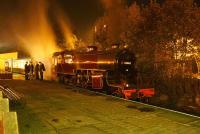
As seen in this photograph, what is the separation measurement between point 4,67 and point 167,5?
118 feet

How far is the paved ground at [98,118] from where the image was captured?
9594mm

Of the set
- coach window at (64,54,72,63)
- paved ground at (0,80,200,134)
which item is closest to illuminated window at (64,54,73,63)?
coach window at (64,54,72,63)

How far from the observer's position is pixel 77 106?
13.7 m

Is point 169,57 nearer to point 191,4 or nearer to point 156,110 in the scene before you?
point 191,4

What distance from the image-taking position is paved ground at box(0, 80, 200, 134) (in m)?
9.59

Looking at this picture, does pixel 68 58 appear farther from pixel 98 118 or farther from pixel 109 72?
pixel 98 118

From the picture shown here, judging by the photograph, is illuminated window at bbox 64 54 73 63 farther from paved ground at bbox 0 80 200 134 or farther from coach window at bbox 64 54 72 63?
paved ground at bbox 0 80 200 134

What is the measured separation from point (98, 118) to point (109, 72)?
727 centimetres

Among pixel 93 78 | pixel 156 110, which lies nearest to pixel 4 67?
pixel 93 78

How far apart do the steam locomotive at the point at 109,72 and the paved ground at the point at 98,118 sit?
1.58m

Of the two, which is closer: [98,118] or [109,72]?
[98,118]

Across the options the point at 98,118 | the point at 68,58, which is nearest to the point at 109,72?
the point at 98,118

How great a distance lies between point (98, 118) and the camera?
1117 cm

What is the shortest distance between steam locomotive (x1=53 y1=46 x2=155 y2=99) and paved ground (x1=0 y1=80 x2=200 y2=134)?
Answer: 62.1 inches
